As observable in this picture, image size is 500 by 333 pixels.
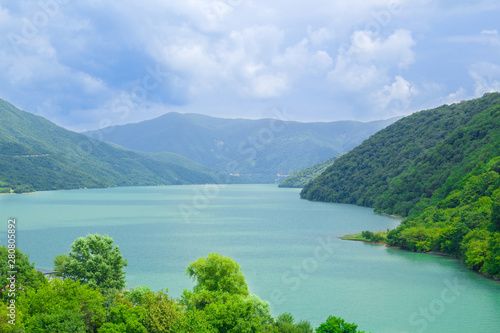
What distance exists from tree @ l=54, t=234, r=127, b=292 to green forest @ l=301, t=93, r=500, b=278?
2868 centimetres

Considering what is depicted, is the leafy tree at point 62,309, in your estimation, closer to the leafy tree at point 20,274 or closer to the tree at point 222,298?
the leafy tree at point 20,274

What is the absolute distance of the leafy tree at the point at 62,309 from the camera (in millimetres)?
18969

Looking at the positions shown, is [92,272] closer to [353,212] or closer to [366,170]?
[353,212]

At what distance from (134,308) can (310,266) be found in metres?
25.7

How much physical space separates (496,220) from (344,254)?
14964mm

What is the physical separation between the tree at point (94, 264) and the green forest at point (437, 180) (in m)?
28.7

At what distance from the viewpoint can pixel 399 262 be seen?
151 ft

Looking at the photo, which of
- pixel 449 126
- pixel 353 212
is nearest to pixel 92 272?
pixel 353 212

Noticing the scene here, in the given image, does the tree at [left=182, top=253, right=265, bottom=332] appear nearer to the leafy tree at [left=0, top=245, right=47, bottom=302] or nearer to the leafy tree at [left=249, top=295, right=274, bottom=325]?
the leafy tree at [left=249, top=295, right=274, bottom=325]

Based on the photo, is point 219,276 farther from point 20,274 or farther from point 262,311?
point 20,274

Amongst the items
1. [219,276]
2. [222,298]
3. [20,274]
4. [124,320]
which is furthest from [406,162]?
[124,320]

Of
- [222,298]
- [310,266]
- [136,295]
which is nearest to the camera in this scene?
[222,298]

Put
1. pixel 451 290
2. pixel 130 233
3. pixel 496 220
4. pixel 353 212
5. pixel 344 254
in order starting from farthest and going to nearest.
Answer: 1. pixel 353 212
2. pixel 130 233
3. pixel 344 254
4. pixel 496 220
5. pixel 451 290

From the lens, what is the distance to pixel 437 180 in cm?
7962
